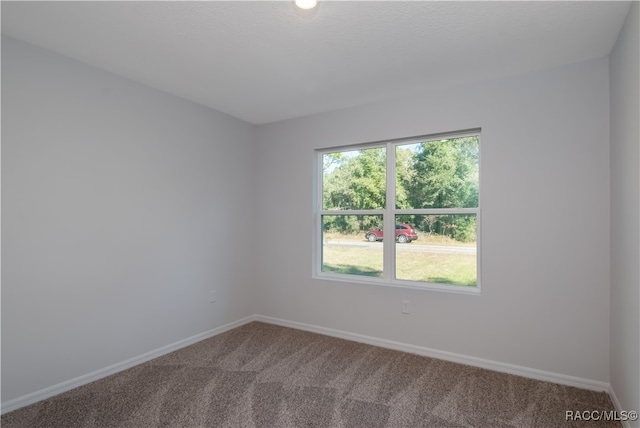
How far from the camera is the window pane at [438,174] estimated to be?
3.02m

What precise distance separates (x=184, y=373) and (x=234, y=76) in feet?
8.24

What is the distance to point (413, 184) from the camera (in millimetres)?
3303

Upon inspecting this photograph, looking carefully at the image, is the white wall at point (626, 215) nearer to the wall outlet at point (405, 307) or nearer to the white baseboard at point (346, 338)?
the white baseboard at point (346, 338)

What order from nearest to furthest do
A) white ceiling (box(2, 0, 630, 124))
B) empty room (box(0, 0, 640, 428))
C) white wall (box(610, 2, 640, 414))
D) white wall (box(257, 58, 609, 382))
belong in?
white wall (box(610, 2, 640, 414)) → white ceiling (box(2, 0, 630, 124)) → empty room (box(0, 0, 640, 428)) → white wall (box(257, 58, 609, 382))

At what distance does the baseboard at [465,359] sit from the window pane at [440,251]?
0.64 m

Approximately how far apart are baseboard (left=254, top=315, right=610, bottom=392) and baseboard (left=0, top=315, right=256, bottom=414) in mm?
952

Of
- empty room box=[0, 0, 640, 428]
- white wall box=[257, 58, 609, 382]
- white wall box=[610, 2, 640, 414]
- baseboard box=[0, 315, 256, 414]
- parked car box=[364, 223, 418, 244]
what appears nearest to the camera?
white wall box=[610, 2, 640, 414]

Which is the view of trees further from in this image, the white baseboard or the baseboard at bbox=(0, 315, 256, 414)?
the baseboard at bbox=(0, 315, 256, 414)

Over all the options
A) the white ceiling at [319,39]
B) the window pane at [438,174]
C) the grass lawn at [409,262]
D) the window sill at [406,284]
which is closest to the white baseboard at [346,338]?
the window sill at [406,284]

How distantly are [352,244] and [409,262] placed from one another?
2.18ft

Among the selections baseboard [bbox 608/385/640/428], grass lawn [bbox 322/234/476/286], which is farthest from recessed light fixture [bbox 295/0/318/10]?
baseboard [bbox 608/385/640/428]

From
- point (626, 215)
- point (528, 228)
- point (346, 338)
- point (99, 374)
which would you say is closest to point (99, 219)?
point (99, 374)

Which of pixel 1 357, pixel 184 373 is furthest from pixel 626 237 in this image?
pixel 1 357

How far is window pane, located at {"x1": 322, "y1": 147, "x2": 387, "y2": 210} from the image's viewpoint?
3507 millimetres
